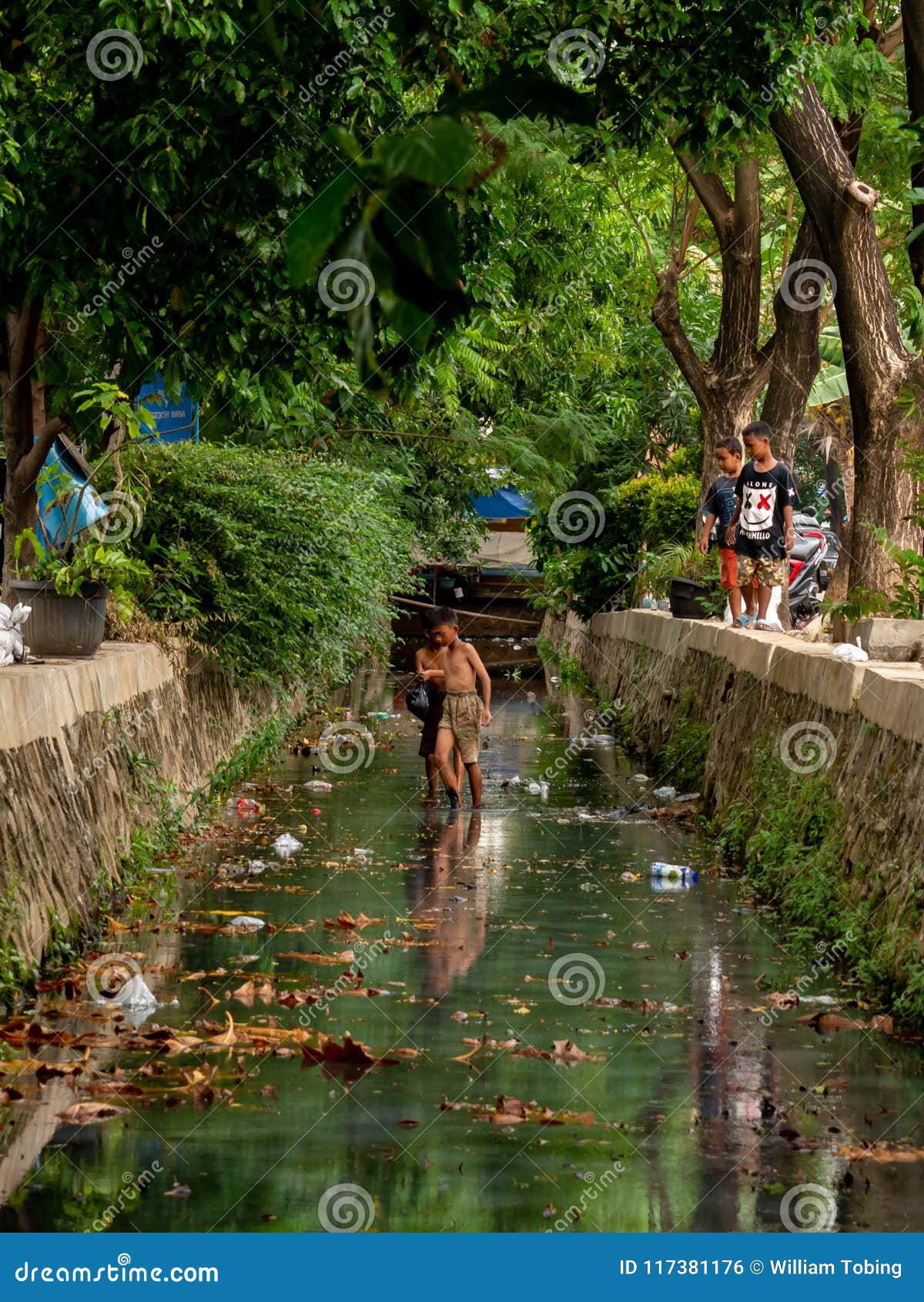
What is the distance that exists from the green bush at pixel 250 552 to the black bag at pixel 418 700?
1039 mm

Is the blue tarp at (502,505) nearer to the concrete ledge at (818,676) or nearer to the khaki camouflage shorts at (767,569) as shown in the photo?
the khaki camouflage shorts at (767,569)

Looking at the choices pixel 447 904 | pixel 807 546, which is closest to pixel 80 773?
pixel 447 904

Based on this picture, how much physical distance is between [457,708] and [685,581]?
5529 millimetres

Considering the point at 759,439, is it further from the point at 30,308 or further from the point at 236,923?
the point at 236,923

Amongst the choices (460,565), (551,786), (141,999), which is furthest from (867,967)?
(460,565)

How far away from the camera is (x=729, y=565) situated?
15.3 m

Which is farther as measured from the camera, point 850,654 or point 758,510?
point 758,510

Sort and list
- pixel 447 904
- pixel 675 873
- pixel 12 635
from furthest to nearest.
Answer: pixel 675 873, pixel 447 904, pixel 12 635

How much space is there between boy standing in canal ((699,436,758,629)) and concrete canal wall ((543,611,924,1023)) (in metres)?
0.32

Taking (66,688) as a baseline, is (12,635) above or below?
above

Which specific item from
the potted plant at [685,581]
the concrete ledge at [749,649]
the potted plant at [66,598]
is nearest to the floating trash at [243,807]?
the potted plant at [66,598]

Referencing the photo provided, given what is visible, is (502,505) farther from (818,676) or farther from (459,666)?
(818,676)

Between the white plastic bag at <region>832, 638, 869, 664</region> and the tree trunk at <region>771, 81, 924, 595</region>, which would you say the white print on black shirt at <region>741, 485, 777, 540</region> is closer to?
the tree trunk at <region>771, 81, 924, 595</region>

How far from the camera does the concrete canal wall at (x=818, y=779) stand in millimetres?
7504
